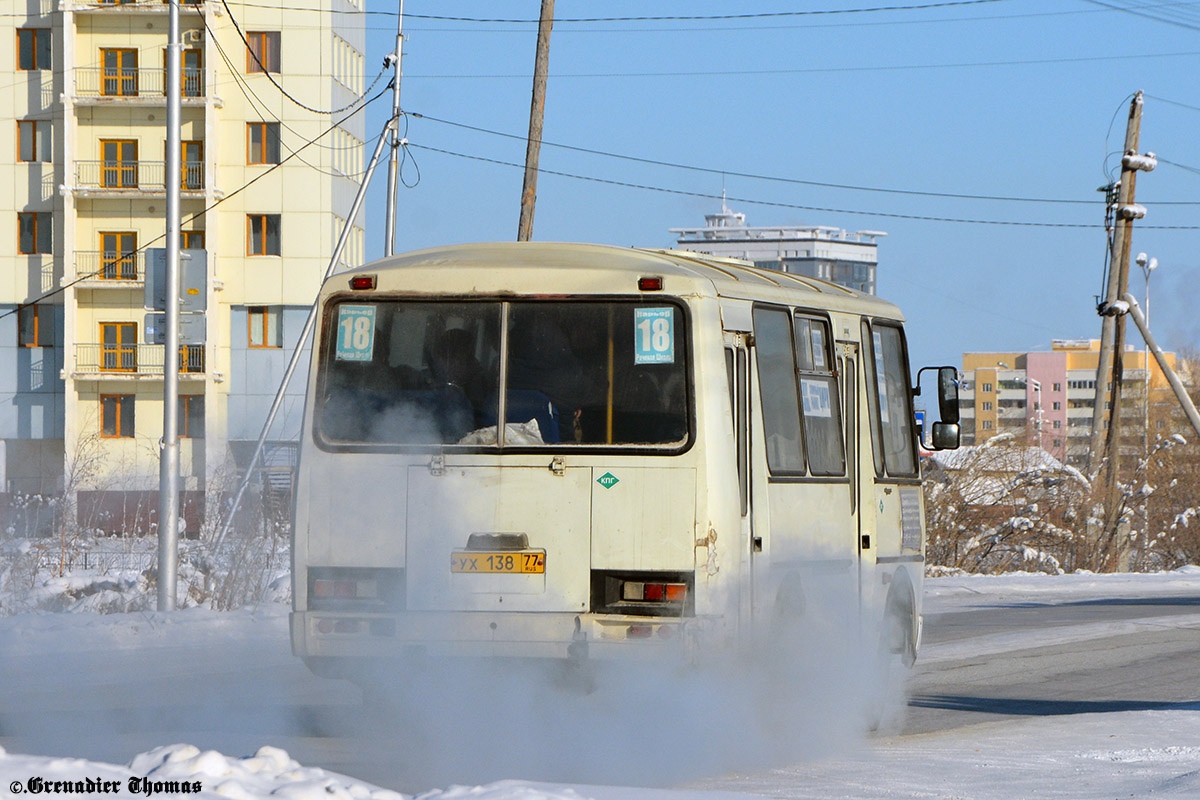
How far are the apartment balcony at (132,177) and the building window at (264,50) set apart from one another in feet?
11.9

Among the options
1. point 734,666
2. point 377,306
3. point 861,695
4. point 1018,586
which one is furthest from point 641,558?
point 1018,586

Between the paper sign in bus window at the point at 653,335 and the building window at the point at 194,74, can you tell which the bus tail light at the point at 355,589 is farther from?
the building window at the point at 194,74

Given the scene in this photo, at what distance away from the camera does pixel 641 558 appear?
864cm

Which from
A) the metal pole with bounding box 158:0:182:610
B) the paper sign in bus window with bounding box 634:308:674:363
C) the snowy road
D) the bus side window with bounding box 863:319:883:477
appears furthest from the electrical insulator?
the paper sign in bus window with bounding box 634:308:674:363

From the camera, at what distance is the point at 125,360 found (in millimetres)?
55000

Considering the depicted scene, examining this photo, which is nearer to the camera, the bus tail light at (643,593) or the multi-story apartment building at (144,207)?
the bus tail light at (643,593)

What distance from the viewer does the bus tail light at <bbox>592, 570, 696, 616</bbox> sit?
8555 millimetres

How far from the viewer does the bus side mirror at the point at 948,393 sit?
11.7m

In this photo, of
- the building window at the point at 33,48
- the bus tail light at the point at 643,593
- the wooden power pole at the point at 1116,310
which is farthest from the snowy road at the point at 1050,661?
the building window at the point at 33,48

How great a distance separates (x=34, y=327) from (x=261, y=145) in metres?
9.74

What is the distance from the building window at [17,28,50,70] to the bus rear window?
164 feet

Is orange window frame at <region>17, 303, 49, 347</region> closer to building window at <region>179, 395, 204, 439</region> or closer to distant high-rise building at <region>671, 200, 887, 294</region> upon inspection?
building window at <region>179, 395, 204, 439</region>

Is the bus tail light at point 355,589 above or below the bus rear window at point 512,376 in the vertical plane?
below

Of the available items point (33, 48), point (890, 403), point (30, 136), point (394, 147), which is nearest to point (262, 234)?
point (30, 136)
